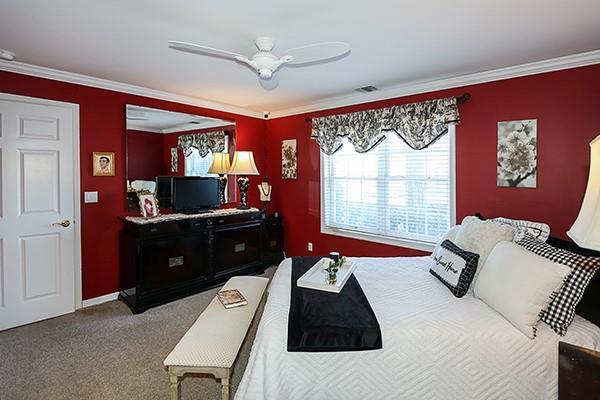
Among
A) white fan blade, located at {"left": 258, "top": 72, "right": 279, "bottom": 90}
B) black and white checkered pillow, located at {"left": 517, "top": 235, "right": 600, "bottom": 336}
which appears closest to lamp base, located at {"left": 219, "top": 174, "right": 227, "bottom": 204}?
white fan blade, located at {"left": 258, "top": 72, "right": 279, "bottom": 90}

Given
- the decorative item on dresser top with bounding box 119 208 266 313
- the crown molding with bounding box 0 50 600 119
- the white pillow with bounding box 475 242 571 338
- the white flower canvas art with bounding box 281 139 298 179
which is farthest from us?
the white flower canvas art with bounding box 281 139 298 179

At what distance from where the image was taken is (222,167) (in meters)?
4.57

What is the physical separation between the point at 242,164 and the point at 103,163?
169 centimetres

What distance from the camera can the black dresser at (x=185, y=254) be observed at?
11.0 ft

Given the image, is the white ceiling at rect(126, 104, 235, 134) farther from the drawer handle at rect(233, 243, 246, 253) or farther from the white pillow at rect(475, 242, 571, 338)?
the white pillow at rect(475, 242, 571, 338)

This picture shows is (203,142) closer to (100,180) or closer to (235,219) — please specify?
(235,219)

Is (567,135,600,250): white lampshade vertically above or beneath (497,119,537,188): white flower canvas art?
beneath

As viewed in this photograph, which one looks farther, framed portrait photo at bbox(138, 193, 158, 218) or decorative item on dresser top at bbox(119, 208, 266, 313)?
framed portrait photo at bbox(138, 193, 158, 218)

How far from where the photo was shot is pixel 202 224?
3852 mm

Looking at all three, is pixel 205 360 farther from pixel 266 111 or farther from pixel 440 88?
pixel 266 111

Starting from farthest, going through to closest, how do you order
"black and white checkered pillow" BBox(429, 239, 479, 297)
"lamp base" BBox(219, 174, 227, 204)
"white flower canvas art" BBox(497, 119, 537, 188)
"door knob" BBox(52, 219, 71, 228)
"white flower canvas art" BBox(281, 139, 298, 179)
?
1. "white flower canvas art" BBox(281, 139, 298, 179)
2. "lamp base" BBox(219, 174, 227, 204)
3. "door knob" BBox(52, 219, 71, 228)
4. "white flower canvas art" BBox(497, 119, 537, 188)
5. "black and white checkered pillow" BBox(429, 239, 479, 297)

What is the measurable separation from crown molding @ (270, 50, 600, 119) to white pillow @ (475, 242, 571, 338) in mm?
1930

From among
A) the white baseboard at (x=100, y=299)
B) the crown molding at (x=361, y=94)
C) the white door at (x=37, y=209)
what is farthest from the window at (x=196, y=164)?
the white baseboard at (x=100, y=299)

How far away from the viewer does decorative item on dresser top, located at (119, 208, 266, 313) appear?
3340 millimetres
